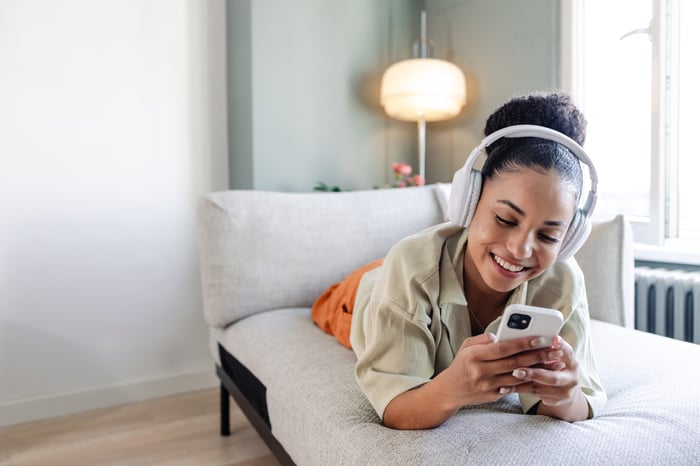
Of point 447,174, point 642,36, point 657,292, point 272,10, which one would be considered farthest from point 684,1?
point 272,10

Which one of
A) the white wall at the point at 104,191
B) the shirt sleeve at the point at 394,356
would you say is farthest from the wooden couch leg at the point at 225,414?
the shirt sleeve at the point at 394,356

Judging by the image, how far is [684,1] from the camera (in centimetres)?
205

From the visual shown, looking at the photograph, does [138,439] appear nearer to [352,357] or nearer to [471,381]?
[352,357]

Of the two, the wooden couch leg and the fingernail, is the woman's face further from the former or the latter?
the wooden couch leg

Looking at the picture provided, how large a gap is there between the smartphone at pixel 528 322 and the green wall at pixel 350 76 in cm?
186

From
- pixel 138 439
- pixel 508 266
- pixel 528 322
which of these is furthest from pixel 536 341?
pixel 138 439

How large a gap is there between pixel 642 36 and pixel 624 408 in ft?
5.61

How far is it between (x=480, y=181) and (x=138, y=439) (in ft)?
5.29

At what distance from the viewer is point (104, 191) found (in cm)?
225

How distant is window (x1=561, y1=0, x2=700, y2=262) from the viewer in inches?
81.2

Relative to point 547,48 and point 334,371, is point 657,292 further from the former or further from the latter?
point 334,371

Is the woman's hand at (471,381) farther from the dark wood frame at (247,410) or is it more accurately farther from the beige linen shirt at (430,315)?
the dark wood frame at (247,410)

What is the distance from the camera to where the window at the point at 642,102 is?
206cm

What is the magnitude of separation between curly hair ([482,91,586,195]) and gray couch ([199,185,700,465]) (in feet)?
1.34
